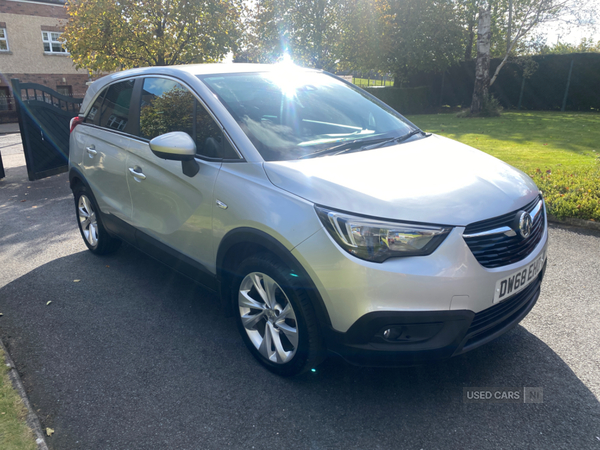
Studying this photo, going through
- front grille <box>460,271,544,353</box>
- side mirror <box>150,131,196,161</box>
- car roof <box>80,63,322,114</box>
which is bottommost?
front grille <box>460,271,544,353</box>

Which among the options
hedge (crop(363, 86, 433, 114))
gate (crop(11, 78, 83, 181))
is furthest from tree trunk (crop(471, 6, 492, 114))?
gate (crop(11, 78, 83, 181))

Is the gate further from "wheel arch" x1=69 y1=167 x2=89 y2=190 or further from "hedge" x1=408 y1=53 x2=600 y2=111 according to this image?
"hedge" x1=408 y1=53 x2=600 y2=111

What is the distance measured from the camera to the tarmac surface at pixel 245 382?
2.45m

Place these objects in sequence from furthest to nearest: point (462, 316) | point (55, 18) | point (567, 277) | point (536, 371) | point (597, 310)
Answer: point (55, 18)
point (567, 277)
point (597, 310)
point (536, 371)
point (462, 316)

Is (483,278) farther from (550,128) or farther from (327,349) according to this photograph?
(550,128)

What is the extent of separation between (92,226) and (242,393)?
10.2ft

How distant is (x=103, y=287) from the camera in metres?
4.38

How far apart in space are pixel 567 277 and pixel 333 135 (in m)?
2.63

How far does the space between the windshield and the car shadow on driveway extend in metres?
1.44

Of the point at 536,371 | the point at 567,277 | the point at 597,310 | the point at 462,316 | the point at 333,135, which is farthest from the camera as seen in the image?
the point at 567,277

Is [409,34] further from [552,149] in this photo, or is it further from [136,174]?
[136,174]

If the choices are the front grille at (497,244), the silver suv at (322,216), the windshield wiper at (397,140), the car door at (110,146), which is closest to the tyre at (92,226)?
the car door at (110,146)

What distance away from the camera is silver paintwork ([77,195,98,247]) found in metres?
5.02

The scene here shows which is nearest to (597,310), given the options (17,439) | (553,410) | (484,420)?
(553,410)
